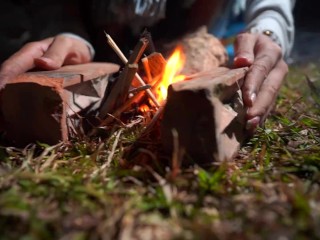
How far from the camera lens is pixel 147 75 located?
4.45ft

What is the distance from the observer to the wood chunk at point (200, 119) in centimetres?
95

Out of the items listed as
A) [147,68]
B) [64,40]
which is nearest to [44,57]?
[64,40]

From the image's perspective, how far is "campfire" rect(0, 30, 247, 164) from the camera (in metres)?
0.97

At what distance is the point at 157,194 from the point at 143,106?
0.51 m

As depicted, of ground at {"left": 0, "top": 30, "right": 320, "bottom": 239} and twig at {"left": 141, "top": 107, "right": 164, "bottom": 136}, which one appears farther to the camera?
twig at {"left": 141, "top": 107, "right": 164, "bottom": 136}

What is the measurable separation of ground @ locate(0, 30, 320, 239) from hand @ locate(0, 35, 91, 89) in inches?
11.5

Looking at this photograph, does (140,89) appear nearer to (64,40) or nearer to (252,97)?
(252,97)

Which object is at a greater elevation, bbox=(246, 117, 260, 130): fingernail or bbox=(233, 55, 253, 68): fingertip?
bbox=(233, 55, 253, 68): fingertip

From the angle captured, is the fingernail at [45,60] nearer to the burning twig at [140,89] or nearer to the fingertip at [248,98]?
the burning twig at [140,89]

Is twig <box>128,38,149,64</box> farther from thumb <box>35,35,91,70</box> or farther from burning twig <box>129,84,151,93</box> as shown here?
thumb <box>35,35,91,70</box>

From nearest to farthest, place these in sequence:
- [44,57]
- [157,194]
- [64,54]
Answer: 1. [157,194]
2. [44,57]
3. [64,54]

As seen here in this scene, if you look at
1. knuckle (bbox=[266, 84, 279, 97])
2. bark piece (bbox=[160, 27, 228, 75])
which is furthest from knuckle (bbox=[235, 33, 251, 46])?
knuckle (bbox=[266, 84, 279, 97])

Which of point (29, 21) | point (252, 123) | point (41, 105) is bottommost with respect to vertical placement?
point (252, 123)

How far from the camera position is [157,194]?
33.4 inches
